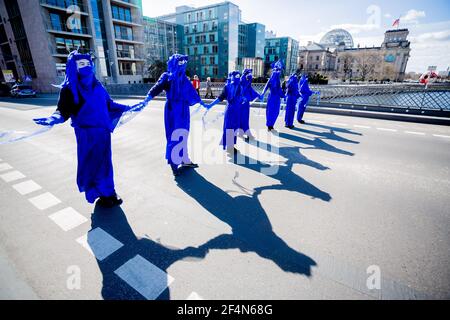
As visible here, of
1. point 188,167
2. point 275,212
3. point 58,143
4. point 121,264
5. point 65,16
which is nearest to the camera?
point 121,264

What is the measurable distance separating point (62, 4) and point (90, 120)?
3865cm

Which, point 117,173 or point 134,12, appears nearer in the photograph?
point 117,173

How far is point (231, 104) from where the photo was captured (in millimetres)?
6035

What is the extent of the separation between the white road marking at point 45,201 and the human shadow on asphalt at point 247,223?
193 cm

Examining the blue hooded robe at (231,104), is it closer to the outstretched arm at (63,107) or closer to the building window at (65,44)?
the outstretched arm at (63,107)

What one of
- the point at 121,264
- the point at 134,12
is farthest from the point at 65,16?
the point at 121,264

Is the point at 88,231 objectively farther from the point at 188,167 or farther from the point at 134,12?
the point at 134,12

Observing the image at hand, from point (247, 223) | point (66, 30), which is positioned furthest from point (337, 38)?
point (247, 223)

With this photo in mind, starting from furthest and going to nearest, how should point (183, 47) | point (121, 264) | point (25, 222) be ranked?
point (183, 47)
point (25, 222)
point (121, 264)

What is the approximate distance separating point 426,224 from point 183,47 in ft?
214

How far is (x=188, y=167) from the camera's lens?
5078mm

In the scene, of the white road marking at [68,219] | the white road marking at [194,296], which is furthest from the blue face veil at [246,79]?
the white road marking at [194,296]

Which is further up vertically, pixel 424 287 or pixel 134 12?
pixel 134 12

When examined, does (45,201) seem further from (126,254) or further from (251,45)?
(251,45)
